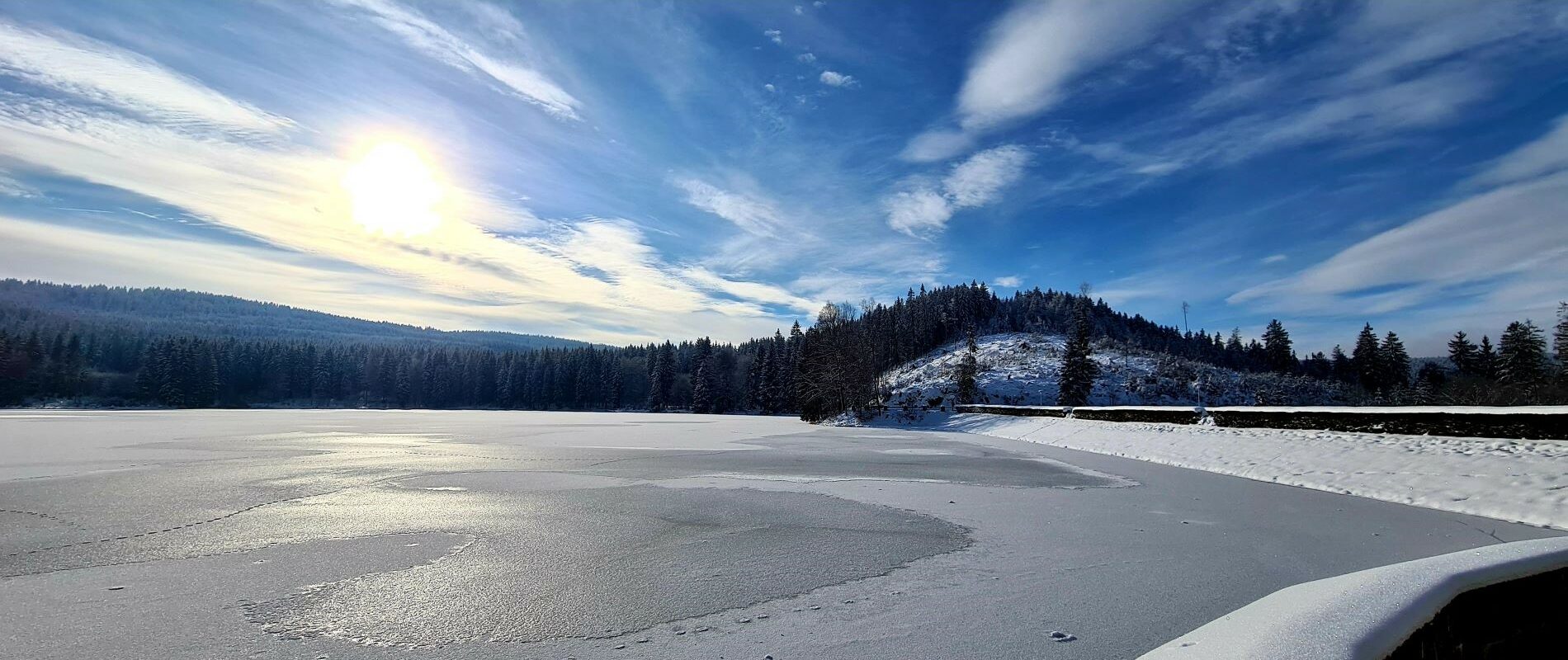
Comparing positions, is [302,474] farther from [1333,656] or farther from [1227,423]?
[1227,423]

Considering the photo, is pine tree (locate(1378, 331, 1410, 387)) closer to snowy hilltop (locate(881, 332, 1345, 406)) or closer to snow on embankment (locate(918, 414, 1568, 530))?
snowy hilltop (locate(881, 332, 1345, 406))

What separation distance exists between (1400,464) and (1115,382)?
7509 centimetres

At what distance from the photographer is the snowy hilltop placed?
3007 inches

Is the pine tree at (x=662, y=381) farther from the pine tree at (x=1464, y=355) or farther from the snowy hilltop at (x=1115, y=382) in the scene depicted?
the pine tree at (x=1464, y=355)

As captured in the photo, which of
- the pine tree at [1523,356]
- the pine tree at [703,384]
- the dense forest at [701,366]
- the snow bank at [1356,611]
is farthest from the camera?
the pine tree at [703,384]

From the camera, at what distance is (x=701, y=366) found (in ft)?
301

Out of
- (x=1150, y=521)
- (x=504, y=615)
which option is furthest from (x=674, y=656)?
(x=1150, y=521)

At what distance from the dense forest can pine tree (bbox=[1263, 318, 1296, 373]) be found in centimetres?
26

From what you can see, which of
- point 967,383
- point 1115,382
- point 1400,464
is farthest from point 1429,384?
point 1400,464

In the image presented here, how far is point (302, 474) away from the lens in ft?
42.4

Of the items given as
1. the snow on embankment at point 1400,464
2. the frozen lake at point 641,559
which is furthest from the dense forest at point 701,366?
the frozen lake at point 641,559

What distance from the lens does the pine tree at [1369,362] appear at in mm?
78062

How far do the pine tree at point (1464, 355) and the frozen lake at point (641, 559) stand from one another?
84871mm

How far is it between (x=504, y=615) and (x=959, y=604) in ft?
11.3
